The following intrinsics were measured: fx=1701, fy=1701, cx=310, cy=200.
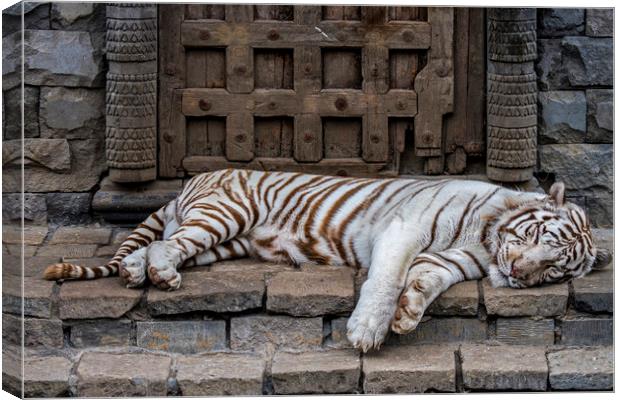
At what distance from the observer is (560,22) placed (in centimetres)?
615

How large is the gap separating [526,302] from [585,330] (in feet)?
0.79

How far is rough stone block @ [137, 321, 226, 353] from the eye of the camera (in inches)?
235

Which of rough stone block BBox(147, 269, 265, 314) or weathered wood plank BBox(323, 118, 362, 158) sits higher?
weathered wood plank BBox(323, 118, 362, 158)

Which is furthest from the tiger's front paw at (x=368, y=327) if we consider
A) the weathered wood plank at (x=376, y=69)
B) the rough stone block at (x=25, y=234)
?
the rough stone block at (x=25, y=234)

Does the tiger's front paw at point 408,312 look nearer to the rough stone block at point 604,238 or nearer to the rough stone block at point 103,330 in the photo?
the rough stone block at point 604,238

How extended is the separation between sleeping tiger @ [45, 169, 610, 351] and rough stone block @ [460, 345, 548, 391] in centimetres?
26

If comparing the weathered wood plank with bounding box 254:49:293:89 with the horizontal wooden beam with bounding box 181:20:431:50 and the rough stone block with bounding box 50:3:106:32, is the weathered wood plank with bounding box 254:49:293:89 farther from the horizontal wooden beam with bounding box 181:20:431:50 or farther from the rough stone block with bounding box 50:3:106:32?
the rough stone block with bounding box 50:3:106:32

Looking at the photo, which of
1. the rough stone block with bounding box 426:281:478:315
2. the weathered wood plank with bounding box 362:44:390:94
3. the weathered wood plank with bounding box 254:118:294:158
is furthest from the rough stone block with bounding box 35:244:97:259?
the rough stone block with bounding box 426:281:478:315

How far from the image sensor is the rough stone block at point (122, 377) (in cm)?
575

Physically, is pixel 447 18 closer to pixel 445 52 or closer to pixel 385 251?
pixel 445 52

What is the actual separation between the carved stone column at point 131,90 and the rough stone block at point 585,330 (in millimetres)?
1659

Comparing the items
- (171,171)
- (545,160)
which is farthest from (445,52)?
(171,171)

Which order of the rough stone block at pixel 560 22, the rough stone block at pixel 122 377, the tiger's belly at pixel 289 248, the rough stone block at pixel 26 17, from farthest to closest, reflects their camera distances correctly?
1. the tiger's belly at pixel 289 248
2. the rough stone block at pixel 560 22
3. the rough stone block at pixel 122 377
4. the rough stone block at pixel 26 17

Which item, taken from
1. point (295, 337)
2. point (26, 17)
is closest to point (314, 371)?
point (295, 337)
